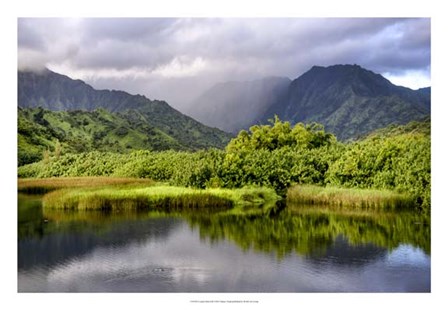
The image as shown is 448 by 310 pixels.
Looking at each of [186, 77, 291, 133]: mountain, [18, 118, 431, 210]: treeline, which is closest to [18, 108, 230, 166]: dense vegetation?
[18, 118, 431, 210]: treeline

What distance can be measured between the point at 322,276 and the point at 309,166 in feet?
25.9

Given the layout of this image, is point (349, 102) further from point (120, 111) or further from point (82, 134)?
point (82, 134)

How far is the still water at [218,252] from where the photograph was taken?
9312 mm

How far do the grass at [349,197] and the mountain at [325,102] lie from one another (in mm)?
2173

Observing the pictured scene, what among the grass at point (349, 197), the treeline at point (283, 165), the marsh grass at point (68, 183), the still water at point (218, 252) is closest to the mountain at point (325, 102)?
the treeline at point (283, 165)

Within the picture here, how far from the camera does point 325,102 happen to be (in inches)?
693

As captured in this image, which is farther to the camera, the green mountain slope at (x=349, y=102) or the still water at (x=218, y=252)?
the green mountain slope at (x=349, y=102)

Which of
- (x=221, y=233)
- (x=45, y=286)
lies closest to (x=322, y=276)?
(x=221, y=233)

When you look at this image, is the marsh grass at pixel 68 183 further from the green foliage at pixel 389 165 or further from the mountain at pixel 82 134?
the green foliage at pixel 389 165

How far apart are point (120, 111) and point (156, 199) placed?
4.04 metres

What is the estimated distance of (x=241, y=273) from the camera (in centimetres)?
967

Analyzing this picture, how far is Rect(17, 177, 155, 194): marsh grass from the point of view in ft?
43.4

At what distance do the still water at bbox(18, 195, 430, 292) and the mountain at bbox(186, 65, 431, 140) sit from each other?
127 inches

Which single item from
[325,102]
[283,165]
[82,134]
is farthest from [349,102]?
[82,134]
